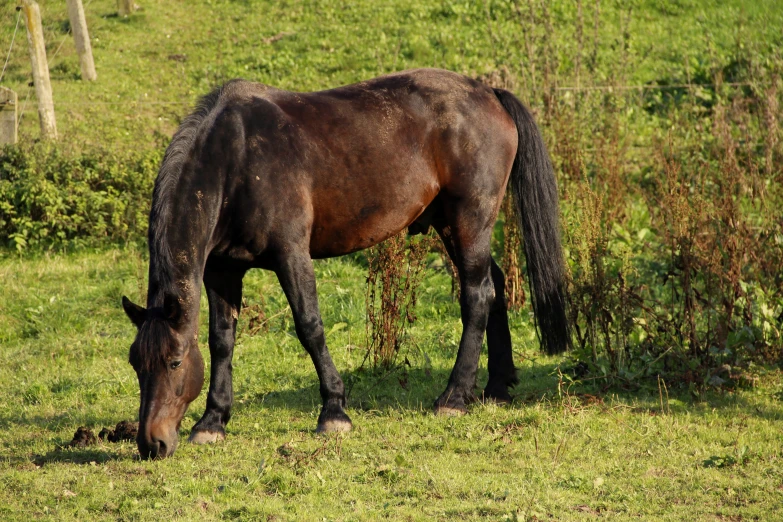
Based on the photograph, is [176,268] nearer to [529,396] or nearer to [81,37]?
[529,396]

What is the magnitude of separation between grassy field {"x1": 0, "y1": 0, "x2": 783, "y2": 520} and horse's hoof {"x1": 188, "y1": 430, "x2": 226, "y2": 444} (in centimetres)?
11

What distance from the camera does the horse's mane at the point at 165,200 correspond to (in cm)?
518

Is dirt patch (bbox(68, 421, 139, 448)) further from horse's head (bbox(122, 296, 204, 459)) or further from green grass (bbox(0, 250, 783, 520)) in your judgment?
horse's head (bbox(122, 296, 204, 459))

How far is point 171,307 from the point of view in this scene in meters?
5.07

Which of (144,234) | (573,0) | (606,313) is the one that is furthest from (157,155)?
(573,0)

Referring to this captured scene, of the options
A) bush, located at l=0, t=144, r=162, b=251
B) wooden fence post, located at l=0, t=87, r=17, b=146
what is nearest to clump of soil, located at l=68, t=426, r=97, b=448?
bush, located at l=0, t=144, r=162, b=251

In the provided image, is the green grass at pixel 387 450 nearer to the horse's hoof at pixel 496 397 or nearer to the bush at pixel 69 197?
the horse's hoof at pixel 496 397

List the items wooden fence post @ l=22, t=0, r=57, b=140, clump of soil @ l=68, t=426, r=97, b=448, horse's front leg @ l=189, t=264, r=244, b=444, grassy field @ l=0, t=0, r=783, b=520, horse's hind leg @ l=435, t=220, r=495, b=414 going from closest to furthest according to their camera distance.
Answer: grassy field @ l=0, t=0, r=783, b=520 → clump of soil @ l=68, t=426, r=97, b=448 → horse's front leg @ l=189, t=264, r=244, b=444 → horse's hind leg @ l=435, t=220, r=495, b=414 → wooden fence post @ l=22, t=0, r=57, b=140

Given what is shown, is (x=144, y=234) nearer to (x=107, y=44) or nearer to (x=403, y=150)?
(x=403, y=150)

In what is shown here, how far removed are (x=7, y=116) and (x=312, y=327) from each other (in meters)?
7.13

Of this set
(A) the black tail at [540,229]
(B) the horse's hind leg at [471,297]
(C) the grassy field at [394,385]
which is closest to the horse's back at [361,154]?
(A) the black tail at [540,229]

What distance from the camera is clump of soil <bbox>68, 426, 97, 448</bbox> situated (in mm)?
5719

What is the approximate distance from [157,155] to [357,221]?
18.8 feet

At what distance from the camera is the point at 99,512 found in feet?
15.0
